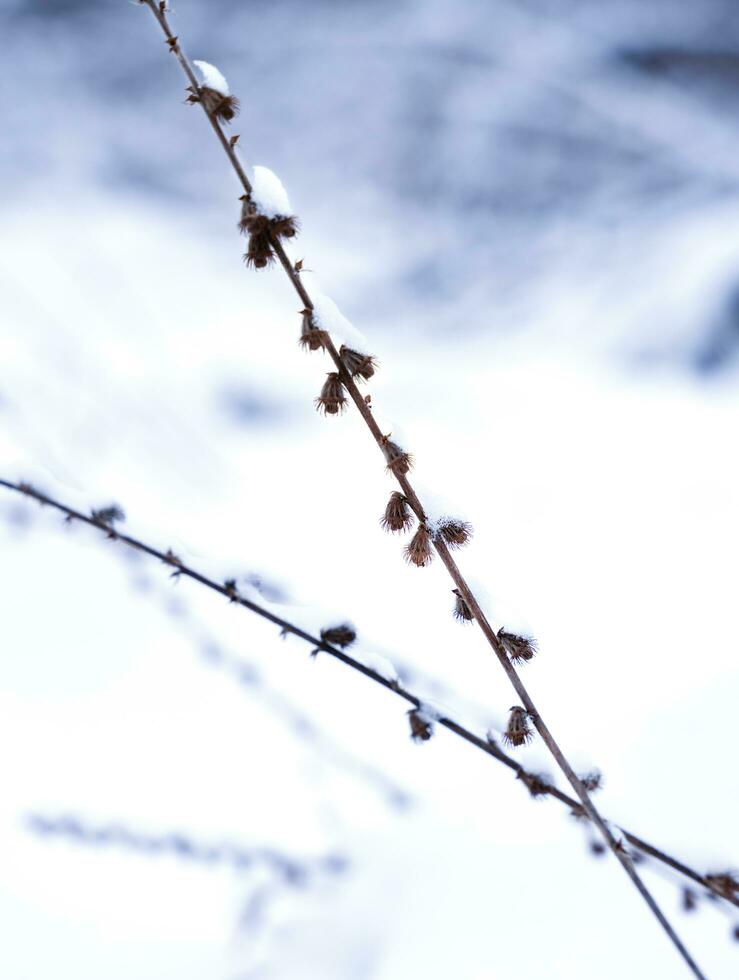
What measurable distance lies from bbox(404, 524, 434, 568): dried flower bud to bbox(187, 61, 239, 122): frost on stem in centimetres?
61

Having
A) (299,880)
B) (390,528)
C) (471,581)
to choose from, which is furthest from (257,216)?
(299,880)

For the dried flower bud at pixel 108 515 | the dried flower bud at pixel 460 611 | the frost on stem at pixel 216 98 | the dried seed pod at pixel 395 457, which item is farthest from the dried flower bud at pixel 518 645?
the frost on stem at pixel 216 98

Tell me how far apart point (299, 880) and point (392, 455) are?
→ 1.34m

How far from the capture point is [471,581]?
1004mm

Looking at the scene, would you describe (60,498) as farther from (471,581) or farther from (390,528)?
(471,581)

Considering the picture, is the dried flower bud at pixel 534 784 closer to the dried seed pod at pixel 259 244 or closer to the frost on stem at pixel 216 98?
the dried seed pod at pixel 259 244

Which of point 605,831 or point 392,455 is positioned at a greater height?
point 392,455

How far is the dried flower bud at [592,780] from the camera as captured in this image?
38.4 inches

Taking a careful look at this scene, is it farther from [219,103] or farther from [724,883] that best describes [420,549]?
[219,103]

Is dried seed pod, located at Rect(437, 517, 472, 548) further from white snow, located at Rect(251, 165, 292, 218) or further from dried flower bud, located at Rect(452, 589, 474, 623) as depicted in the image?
white snow, located at Rect(251, 165, 292, 218)

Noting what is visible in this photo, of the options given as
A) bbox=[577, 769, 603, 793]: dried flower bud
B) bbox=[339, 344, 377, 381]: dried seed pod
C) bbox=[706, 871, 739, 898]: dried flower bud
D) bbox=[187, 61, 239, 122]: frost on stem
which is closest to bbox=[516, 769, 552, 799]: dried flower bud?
bbox=[577, 769, 603, 793]: dried flower bud

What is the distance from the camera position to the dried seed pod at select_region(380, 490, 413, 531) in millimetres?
975

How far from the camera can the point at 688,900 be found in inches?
36.6

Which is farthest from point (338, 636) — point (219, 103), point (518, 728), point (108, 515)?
point (219, 103)
